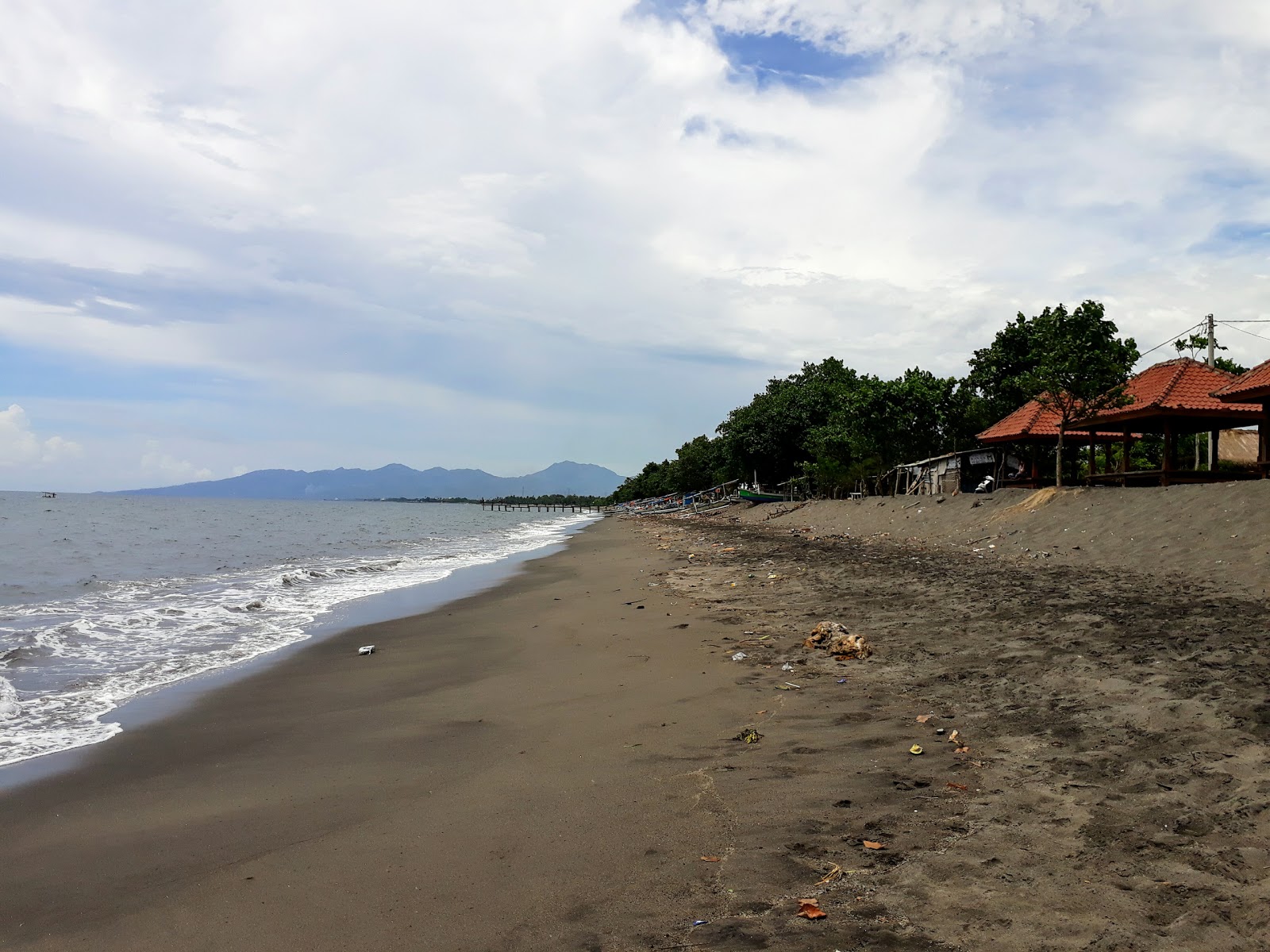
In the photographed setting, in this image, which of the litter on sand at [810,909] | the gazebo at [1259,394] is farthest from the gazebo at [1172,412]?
the litter on sand at [810,909]

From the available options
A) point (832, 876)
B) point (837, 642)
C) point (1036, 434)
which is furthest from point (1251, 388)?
point (832, 876)

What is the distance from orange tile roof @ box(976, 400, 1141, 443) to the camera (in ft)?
86.5

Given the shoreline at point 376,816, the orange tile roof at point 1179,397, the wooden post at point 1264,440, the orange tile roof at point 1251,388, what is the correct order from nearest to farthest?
the shoreline at point 376,816
the orange tile roof at point 1251,388
the wooden post at point 1264,440
the orange tile roof at point 1179,397

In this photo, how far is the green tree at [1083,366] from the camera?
21.0 m

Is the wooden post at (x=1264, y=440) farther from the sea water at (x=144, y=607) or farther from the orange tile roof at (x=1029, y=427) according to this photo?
the sea water at (x=144, y=607)

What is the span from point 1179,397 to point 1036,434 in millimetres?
5034

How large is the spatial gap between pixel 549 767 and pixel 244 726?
3.69 meters

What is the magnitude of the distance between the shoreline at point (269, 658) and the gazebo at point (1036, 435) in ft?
62.9

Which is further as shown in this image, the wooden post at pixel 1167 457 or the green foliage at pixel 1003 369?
the green foliage at pixel 1003 369

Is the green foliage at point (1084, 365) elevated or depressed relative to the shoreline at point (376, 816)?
elevated

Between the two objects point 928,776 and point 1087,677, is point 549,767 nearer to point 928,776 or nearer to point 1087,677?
point 928,776

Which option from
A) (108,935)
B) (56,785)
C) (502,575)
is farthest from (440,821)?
(502,575)

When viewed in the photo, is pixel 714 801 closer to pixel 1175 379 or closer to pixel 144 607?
pixel 144 607

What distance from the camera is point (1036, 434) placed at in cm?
2634
